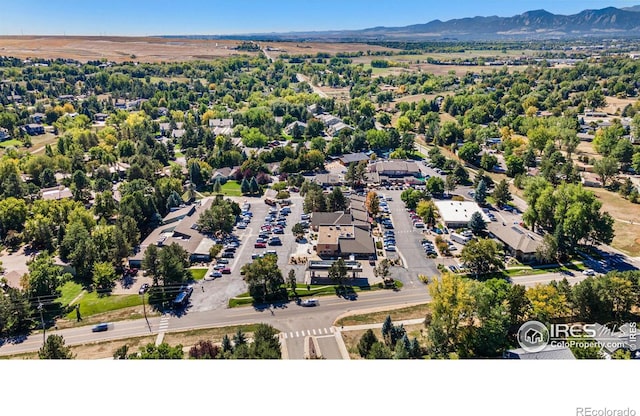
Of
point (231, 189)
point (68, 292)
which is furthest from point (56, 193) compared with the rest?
point (68, 292)

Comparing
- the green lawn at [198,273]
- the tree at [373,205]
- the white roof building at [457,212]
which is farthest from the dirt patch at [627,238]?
the green lawn at [198,273]

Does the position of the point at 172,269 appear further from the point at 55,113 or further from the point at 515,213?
the point at 55,113

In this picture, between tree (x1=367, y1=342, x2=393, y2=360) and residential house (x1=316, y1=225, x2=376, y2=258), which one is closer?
tree (x1=367, y1=342, x2=393, y2=360)

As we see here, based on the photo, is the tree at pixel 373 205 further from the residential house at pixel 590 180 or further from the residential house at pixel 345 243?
the residential house at pixel 590 180

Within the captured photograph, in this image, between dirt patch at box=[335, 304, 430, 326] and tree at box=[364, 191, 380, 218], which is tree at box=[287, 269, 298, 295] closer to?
dirt patch at box=[335, 304, 430, 326]

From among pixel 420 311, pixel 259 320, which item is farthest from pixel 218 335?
pixel 420 311

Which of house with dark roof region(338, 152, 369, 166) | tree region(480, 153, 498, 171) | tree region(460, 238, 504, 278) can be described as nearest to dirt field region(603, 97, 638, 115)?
tree region(480, 153, 498, 171)
